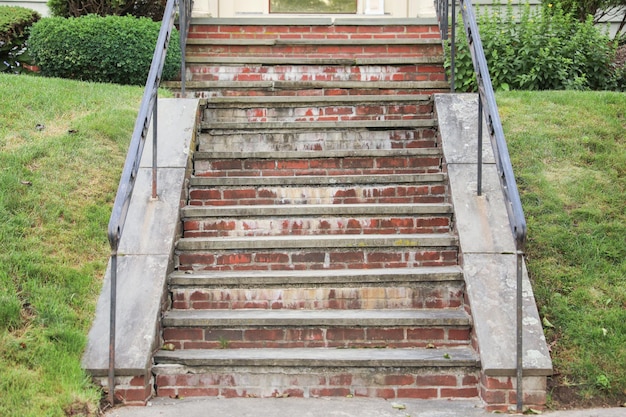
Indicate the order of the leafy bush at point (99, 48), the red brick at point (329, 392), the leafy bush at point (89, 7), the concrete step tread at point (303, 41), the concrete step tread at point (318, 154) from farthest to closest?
the leafy bush at point (89, 7) → the concrete step tread at point (303, 41) → the leafy bush at point (99, 48) → the concrete step tread at point (318, 154) → the red brick at point (329, 392)

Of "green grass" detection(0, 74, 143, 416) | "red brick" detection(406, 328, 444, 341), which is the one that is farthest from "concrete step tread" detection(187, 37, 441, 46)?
"red brick" detection(406, 328, 444, 341)

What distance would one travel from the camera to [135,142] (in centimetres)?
425

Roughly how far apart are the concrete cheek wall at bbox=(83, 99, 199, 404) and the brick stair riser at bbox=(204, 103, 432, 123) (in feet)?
2.25

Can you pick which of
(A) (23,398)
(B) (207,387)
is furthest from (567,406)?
(A) (23,398)

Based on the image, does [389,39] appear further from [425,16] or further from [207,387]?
[207,387]

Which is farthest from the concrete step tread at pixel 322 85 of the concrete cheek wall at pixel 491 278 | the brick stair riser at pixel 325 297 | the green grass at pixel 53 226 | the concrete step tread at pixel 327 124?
the brick stair riser at pixel 325 297

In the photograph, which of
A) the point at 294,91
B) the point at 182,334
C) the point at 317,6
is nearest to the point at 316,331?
the point at 182,334

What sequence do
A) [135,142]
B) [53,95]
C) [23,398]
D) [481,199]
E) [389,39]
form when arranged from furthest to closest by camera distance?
Answer: [389,39] < [53,95] < [481,199] < [135,142] < [23,398]

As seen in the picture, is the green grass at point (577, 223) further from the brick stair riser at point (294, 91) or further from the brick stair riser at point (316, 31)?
the brick stair riser at point (316, 31)

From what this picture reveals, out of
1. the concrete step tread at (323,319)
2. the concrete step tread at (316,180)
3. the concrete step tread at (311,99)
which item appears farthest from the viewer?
the concrete step tread at (311,99)

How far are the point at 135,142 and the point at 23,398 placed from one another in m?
1.61

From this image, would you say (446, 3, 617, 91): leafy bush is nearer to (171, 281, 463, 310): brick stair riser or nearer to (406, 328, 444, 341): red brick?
(171, 281, 463, 310): brick stair riser

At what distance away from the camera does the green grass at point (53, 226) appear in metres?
3.70

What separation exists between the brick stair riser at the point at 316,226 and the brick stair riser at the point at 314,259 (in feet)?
0.94
